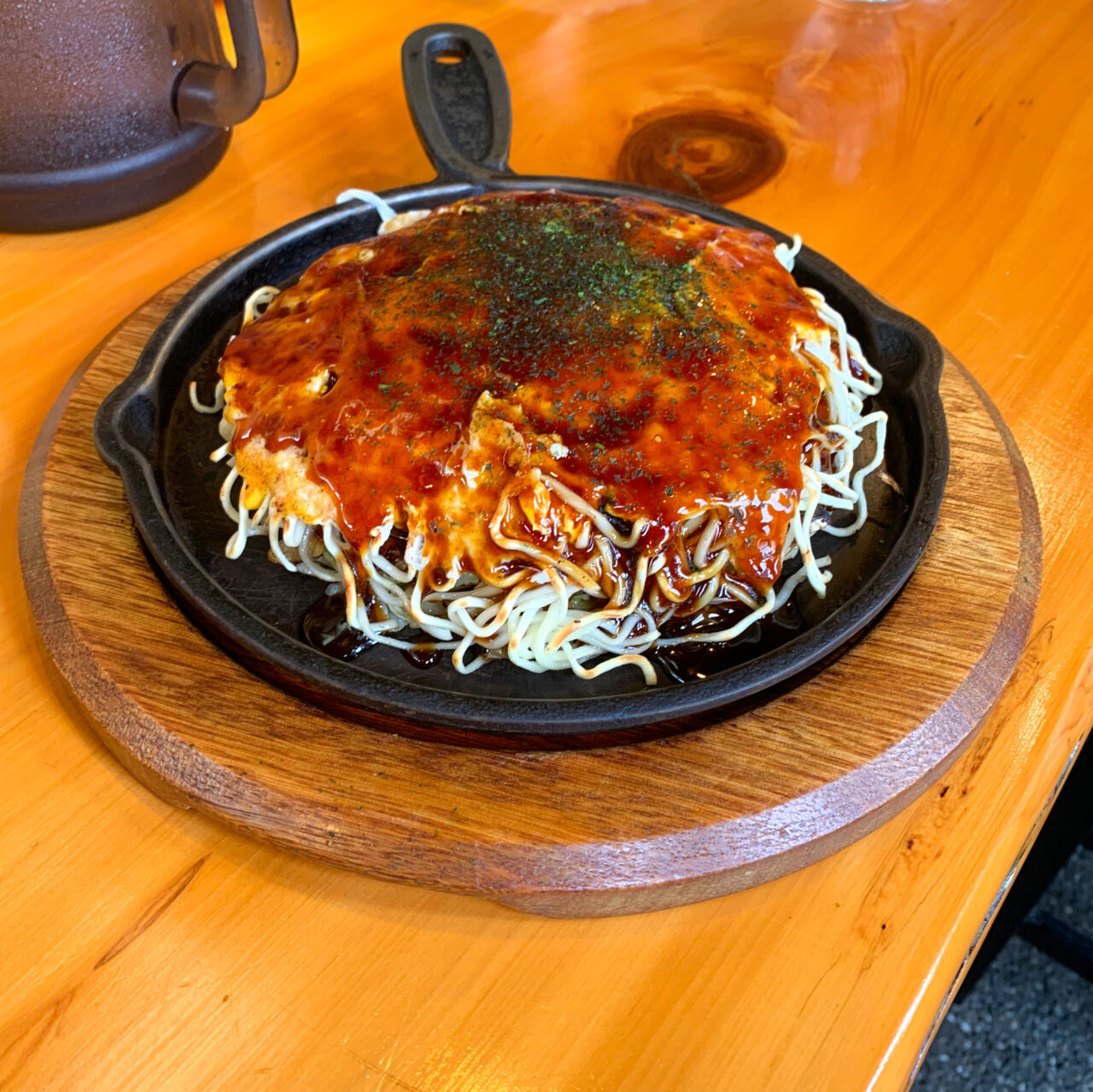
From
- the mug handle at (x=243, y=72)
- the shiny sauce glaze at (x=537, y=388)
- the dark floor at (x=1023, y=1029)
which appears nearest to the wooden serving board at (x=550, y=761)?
the shiny sauce glaze at (x=537, y=388)

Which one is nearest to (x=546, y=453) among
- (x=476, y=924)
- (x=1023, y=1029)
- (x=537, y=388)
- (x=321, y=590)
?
(x=537, y=388)

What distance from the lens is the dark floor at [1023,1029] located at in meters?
2.41

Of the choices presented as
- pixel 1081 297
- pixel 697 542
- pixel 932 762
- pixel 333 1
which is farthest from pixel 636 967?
pixel 333 1

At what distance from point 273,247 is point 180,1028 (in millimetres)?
1348

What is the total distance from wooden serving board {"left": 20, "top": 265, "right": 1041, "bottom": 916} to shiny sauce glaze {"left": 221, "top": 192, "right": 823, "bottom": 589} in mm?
233

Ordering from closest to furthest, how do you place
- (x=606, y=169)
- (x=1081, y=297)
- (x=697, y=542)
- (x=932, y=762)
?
(x=932, y=762)
(x=697, y=542)
(x=1081, y=297)
(x=606, y=169)

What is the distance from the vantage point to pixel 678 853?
120 cm

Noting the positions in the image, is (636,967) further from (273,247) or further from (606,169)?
(606,169)

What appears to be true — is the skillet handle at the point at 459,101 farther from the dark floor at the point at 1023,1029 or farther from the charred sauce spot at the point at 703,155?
the dark floor at the point at 1023,1029

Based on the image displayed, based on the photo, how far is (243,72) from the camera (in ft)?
6.59

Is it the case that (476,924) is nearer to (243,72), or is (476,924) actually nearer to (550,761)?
(550,761)

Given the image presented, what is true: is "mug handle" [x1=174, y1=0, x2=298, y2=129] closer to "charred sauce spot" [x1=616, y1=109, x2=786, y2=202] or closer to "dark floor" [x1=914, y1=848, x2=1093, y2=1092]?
"charred sauce spot" [x1=616, y1=109, x2=786, y2=202]

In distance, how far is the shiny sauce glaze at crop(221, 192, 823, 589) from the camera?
4.49 feet

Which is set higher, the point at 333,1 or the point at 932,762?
the point at 333,1
